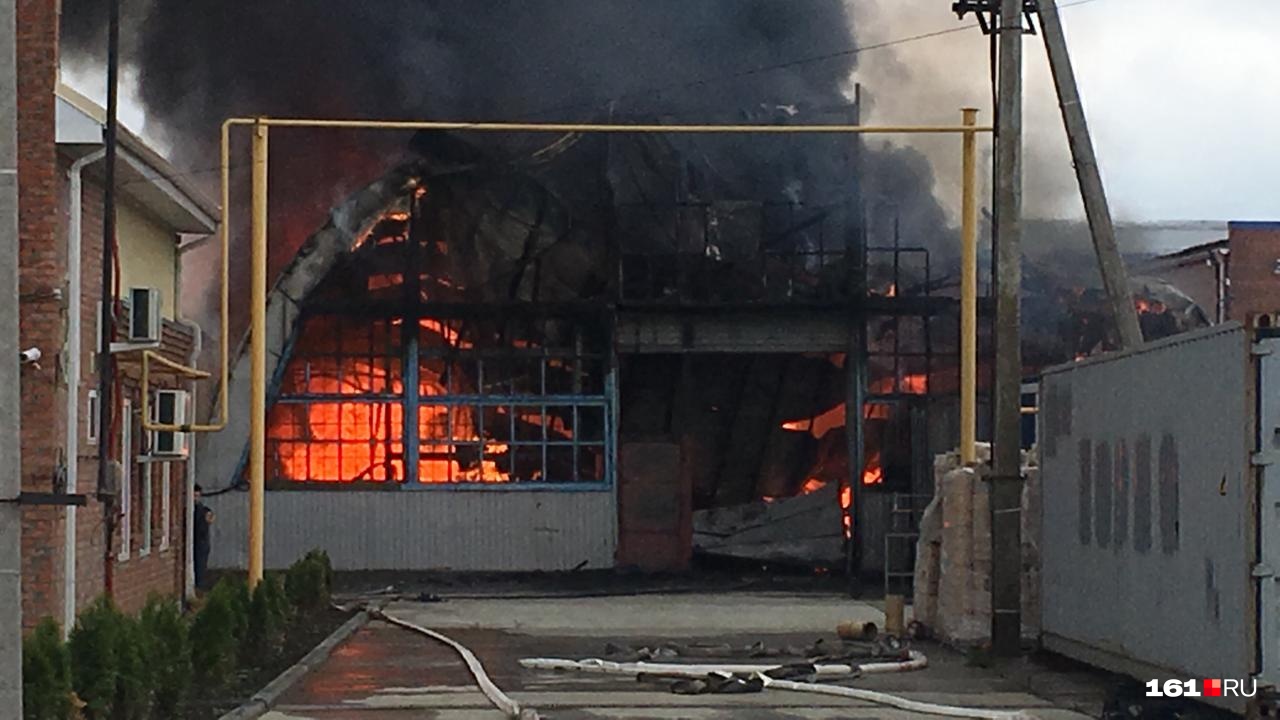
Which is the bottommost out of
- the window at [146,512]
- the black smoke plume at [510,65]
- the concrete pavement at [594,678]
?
the concrete pavement at [594,678]

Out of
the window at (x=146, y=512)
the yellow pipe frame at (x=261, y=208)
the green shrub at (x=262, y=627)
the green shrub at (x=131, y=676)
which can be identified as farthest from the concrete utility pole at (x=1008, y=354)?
the window at (x=146, y=512)

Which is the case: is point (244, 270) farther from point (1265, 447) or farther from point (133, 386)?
point (1265, 447)

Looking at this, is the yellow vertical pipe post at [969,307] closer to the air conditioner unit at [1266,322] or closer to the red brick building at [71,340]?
the red brick building at [71,340]

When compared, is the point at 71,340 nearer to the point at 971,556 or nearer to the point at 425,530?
the point at 971,556

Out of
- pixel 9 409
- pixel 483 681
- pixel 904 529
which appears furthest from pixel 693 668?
pixel 904 529

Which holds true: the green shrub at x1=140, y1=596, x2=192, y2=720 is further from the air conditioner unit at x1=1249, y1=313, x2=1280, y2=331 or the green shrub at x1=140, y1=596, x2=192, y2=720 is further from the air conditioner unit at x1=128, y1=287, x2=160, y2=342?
the air conditioner unit at x1=1249, y1=313, x2=1280, y2=331

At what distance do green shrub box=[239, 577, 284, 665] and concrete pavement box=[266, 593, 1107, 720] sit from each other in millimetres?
624

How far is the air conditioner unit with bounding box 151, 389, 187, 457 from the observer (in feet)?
78.9

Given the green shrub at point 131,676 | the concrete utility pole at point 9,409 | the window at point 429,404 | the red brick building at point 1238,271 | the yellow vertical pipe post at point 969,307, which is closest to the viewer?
the concrete utility pole at point 9,409

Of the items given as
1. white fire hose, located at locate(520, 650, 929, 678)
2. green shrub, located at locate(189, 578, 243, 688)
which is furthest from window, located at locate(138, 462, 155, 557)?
green shrub, located at locate(189, 578, 243, 688)

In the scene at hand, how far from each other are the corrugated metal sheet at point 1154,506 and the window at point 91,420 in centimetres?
972

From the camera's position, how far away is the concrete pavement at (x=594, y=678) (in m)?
17.0

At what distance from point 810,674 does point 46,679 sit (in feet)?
28.8

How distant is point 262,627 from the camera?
812 inches
